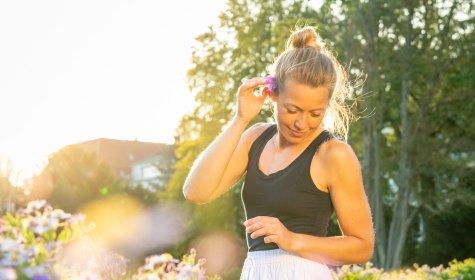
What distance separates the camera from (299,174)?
2441 mm

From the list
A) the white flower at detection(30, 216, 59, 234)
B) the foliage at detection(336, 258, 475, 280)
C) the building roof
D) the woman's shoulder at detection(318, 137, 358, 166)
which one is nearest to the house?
the building roof

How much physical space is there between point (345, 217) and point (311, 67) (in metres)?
0.58

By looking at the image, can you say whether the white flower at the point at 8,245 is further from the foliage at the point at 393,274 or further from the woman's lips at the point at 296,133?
the foliage at the point at 393,274

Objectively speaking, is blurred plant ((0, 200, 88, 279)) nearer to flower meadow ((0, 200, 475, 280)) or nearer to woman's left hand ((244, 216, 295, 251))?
flower meadow ((0, 200, 475, 280))

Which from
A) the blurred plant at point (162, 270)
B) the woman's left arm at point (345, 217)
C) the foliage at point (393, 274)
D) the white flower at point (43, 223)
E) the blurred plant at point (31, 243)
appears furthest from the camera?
the foliage at point (393, 274)

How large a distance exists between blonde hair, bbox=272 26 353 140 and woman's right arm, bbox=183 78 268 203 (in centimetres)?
13

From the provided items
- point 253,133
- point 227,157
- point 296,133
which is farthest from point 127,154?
point 296,133

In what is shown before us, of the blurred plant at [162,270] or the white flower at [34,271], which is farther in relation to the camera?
the blurred plant at [162,270]

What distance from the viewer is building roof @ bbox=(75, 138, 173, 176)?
74.4 meters

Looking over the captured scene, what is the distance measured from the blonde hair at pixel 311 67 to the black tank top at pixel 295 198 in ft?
0.68

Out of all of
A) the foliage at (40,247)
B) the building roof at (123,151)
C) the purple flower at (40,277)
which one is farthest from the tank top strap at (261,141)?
the building roof at (123,151)

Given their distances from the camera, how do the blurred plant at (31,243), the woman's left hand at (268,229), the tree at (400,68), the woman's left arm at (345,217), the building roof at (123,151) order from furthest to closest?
the building roof at (123,151), the tree at (400,68), the blurred plant at (31,243), the woman's left arm at (345,217), the woman's left hand at (268,229)

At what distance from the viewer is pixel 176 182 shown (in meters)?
25.7

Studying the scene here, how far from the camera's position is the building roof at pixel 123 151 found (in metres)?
74.4
